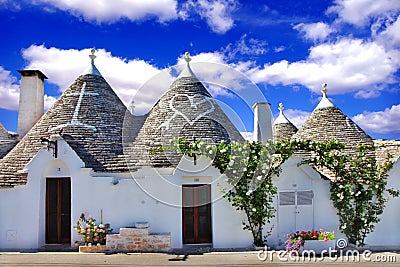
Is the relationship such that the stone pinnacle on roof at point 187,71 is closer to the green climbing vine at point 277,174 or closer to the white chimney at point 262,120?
Answer: the white chimney at point 262,120

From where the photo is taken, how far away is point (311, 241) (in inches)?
447

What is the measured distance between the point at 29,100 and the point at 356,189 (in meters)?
13.1

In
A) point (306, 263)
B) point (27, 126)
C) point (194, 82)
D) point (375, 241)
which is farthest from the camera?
point (27, 126)

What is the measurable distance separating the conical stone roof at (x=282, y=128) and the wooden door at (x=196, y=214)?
34.1 feet

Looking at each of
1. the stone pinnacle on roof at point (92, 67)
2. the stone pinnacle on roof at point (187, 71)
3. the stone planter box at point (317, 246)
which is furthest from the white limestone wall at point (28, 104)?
the stone planter box at point (317, 246)

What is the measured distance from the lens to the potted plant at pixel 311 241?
36.9 feet

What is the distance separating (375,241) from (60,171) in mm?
10377

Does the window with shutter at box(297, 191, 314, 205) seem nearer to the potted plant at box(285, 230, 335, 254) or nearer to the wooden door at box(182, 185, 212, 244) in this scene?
the potted plant at box(285, 230, 335, 254)

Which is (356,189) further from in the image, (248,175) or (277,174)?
(248,175)

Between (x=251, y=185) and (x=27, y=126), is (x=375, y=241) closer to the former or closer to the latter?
(x=251, y=185)

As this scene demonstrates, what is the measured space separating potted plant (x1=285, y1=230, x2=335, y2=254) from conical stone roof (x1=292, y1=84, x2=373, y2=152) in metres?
3.80

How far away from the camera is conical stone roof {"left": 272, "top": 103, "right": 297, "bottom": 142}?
72.3 ft

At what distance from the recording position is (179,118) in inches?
543

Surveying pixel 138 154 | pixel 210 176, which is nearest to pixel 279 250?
pixel 210 176
